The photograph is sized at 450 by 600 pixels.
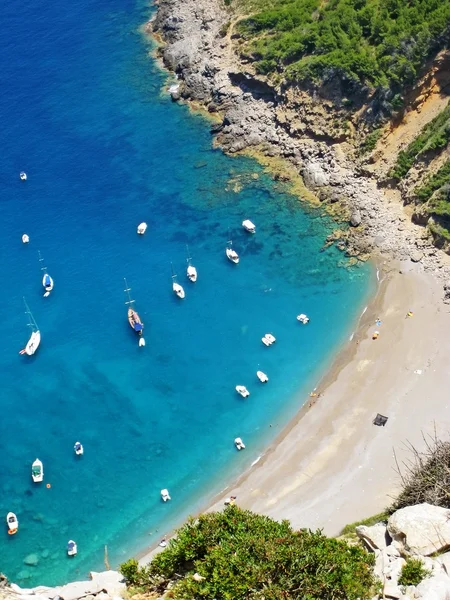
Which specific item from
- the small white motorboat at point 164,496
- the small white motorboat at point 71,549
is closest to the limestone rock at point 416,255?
the small white motorboat at point 164,496

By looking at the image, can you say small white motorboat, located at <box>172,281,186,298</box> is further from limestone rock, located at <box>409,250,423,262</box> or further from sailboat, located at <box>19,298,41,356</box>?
limestone rock, located at <box>409,250,423,262</box>

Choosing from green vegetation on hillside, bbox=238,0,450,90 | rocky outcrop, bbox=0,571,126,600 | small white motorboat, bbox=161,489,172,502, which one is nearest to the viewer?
rocky outcrop, bbox=0,571,126,600

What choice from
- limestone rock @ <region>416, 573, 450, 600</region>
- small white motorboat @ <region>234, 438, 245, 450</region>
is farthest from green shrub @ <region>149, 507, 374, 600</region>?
small white motorboat @ <region>234, 438, 245, 450</region>

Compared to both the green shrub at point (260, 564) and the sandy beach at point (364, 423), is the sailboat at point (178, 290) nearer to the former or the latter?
the sandy beach at point (364, 423)

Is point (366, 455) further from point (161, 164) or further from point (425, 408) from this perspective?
point (161, 164)

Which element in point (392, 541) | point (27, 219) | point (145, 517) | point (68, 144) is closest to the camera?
point (392, 541)

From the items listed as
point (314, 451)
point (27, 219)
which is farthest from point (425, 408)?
point (27, 219)

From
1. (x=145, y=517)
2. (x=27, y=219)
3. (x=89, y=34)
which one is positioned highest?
(x=89, y=34)

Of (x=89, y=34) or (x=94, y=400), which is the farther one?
(x=89, y=34)
